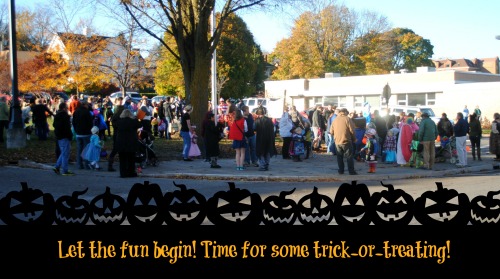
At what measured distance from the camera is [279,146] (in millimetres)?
22875

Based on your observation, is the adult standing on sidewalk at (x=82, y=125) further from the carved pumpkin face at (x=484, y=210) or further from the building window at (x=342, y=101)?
the building window at (x=342, y=101)

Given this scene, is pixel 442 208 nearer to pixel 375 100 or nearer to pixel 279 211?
pixel 279 211

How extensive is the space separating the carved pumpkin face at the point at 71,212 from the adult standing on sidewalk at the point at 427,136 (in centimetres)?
1431

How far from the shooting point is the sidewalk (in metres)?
14.5

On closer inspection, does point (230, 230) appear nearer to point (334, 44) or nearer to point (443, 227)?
point (443, 227)

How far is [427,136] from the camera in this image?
1664cm

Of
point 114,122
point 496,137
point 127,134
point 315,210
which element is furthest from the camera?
point 496,137

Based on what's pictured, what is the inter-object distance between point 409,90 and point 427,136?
114ft

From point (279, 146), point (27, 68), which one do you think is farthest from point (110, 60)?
point (279, 146)

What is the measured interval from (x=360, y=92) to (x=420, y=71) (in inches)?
235

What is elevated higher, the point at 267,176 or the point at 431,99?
the point at 431,99

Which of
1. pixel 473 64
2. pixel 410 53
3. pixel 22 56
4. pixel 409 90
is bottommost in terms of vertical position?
pixel 409 90

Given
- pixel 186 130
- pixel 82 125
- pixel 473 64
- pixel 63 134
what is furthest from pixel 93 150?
pixel 473 64

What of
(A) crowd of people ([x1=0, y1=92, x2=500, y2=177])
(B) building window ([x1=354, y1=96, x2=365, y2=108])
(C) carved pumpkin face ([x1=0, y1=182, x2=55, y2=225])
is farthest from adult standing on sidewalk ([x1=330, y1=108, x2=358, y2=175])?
(B) building window ([x1=354, y1=96, x2=365, y2=108])
